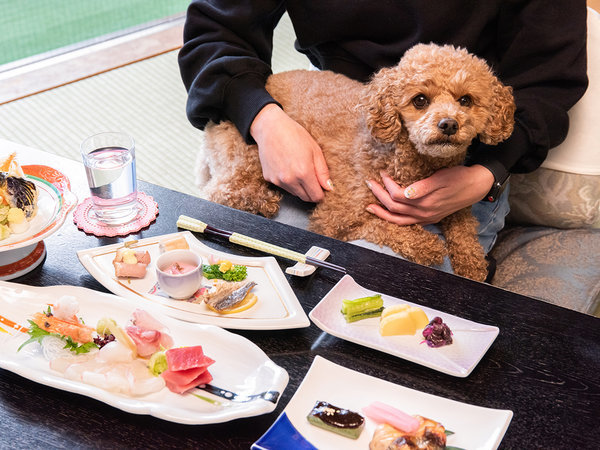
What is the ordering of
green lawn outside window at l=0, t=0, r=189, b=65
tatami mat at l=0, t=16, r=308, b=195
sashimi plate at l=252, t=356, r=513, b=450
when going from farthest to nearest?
green lawn outside window at l=0, t=0, r=189, b=65 < tatami mat at l=0, t=16, r=308, b=195 < sashimi plate at l=252, t=356, r=513, b=450

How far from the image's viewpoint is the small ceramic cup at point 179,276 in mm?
989

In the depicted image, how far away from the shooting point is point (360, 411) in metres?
0.83

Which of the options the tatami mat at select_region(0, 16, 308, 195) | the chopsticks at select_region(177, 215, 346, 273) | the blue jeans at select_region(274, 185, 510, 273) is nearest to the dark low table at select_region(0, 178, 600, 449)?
the chopsticks at select_region(177, 215, 346, 273)

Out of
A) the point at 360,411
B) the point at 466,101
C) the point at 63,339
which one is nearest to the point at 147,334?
the point at 63,339

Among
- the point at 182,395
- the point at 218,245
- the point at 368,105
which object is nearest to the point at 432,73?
the point at 368,105

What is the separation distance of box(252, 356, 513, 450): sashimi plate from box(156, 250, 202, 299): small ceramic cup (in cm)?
25

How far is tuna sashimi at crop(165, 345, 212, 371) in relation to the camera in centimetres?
84

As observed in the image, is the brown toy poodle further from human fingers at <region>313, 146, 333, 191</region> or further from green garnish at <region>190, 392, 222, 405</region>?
green garnish at <region>190, 392, 222, 405</region>

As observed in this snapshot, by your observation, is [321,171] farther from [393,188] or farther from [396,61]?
[396,61]

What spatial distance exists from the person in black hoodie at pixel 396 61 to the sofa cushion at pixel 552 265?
0.26ft

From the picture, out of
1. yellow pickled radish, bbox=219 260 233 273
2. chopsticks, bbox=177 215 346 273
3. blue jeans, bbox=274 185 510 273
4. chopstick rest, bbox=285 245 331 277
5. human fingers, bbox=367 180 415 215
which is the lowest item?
blue jeans, bbox=274 185 510 273

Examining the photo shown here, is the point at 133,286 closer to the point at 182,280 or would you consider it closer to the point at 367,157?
the point at 182,280

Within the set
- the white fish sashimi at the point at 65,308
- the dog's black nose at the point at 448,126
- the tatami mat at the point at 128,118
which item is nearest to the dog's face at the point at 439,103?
the dog's black nose at the point at 448,126

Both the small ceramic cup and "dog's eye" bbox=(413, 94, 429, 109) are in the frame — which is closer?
the small ceramic cup
